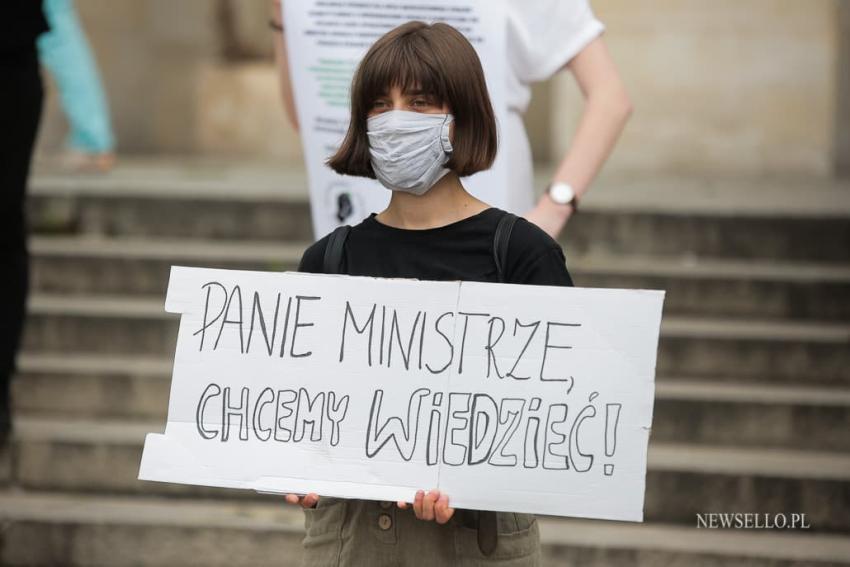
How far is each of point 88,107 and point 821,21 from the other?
4116mm

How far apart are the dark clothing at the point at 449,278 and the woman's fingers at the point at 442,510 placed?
0.10m

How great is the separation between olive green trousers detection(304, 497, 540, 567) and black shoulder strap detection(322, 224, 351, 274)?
43 cm

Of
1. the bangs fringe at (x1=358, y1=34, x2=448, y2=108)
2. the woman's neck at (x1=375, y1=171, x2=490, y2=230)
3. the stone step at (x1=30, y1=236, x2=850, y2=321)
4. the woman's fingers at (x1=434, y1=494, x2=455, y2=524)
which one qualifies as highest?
the bangs fringe at (x1=358, y1=34, x2=448, y2=108)

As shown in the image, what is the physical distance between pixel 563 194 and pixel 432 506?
1030 millimetres

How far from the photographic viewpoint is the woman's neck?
7.95ft

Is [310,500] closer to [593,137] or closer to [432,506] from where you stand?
[432,506]

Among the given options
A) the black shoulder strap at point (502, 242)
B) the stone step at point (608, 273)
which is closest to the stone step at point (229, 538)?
the stone step at point (608, 273)

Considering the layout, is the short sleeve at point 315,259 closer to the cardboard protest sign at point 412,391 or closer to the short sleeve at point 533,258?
the cardboard protest sign at point 412,391

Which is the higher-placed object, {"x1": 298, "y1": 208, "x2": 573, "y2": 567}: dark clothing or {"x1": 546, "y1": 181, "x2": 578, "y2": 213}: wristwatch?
{"x1": 546, "y1": 181, "x2": 578, "y2": 213}: wristwatch

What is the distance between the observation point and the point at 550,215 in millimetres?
3076

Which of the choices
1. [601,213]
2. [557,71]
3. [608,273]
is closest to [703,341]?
[608,273]

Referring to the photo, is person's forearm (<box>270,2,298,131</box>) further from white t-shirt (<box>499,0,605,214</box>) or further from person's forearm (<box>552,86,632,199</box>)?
person's forearm (<box>552,86,632,199</box>)

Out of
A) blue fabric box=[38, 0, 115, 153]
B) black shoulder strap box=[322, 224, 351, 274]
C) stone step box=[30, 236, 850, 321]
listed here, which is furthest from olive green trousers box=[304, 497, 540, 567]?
blue fabric box=[38, 0, 115, 153]

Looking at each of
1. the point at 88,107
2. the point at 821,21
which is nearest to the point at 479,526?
the point at 88,107
